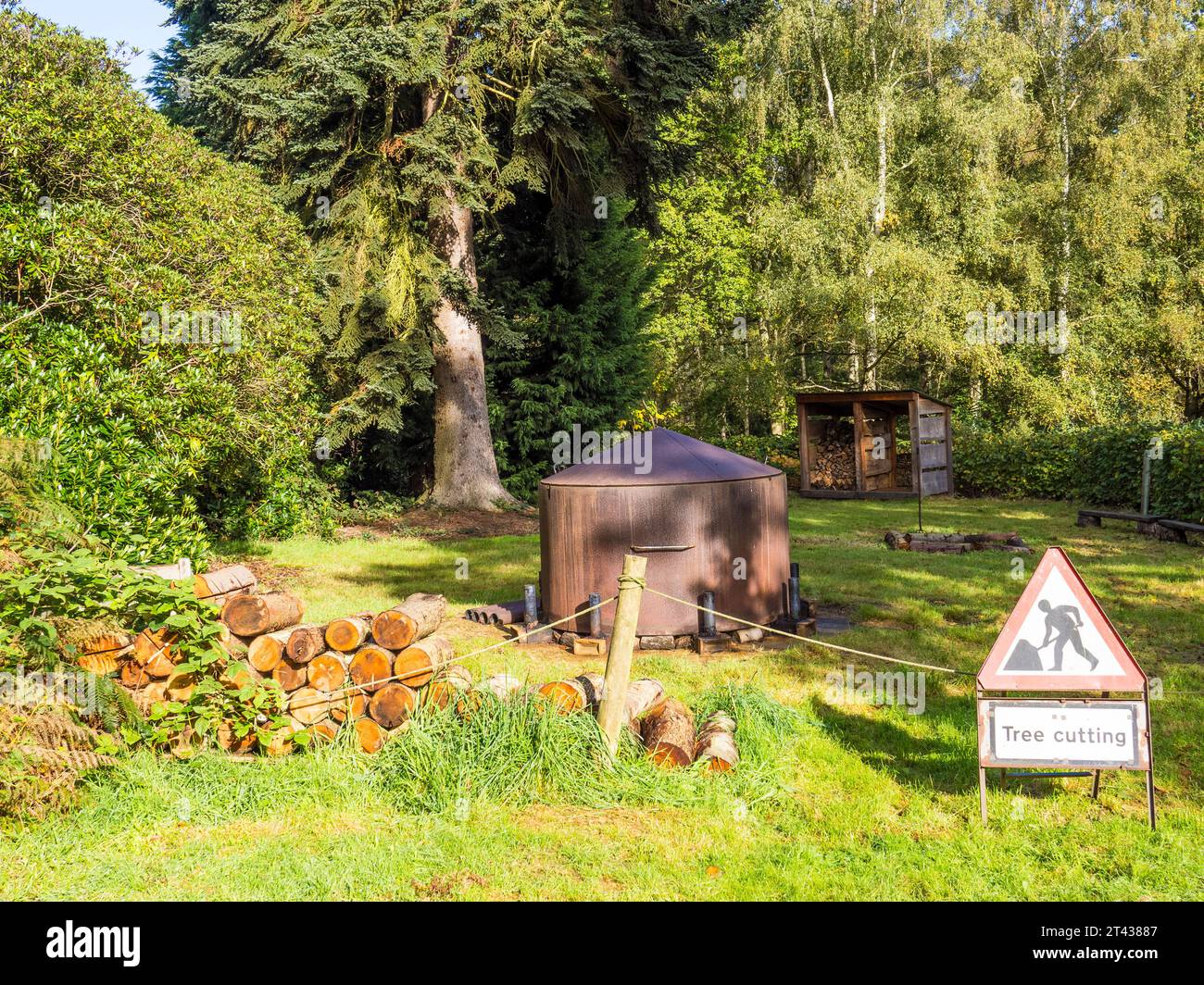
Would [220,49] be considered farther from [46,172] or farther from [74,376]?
[74,376]

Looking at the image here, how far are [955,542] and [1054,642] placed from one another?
1023 centimetres

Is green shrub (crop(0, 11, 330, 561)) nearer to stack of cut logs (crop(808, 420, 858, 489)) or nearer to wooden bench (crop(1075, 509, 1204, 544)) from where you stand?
wooden bench (crop(1075, 509, 1204, 544))

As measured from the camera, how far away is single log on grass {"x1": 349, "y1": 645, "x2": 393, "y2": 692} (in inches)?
248

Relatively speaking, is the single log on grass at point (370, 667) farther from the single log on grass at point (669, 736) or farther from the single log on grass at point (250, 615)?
the single log on grass at point (669, 736)

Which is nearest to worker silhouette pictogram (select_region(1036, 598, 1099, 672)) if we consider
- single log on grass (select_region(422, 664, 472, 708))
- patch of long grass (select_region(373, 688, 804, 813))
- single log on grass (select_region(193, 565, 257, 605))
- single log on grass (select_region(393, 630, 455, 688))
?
patch of long grass (select_region(373, 688, 804, 813))

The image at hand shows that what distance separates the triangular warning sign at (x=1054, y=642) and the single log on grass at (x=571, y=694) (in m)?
2.41

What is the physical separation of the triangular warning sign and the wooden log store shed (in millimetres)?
17090

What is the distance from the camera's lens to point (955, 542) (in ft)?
49.3

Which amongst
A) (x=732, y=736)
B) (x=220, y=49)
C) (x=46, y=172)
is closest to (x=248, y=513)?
(x=46, y=172)

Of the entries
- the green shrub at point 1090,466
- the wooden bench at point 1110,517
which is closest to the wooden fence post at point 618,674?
the wooden bench at point 1110,517

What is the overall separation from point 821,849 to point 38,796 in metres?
4.12

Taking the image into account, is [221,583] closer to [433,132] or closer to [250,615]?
[250,615]

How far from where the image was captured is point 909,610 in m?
10.7

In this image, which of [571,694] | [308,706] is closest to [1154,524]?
[571,694]
